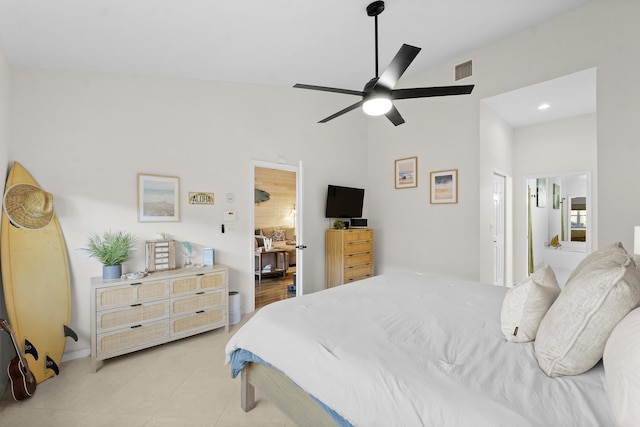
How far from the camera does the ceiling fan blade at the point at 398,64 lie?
1.76 meters

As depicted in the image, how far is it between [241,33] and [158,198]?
5.89 feet

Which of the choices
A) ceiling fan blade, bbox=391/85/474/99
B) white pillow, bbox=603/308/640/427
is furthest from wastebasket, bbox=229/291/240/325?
white pillow, bbox=603/308/640/427

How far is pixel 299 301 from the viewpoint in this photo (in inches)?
77.1

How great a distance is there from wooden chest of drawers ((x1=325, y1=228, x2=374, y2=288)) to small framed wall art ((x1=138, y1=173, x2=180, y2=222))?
215 centimetres

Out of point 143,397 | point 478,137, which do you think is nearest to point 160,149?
point 143,397

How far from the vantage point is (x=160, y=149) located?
3082 millimetres

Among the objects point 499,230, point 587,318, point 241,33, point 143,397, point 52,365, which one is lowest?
point 143,397

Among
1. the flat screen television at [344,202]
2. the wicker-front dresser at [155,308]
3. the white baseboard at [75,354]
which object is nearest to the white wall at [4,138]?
the white baseboard at [75,354]

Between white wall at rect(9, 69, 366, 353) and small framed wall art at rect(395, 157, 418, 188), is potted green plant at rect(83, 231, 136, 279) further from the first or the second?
small framed wall art at rect(395, 157, 418, 188)

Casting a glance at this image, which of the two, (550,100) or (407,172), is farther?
(407,172)

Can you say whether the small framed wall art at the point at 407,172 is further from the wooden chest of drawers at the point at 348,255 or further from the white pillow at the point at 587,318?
the white pillow at the point at 587,318

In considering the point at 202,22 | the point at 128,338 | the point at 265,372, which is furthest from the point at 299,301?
the point at 202,22

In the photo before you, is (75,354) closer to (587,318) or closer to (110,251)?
(110,251)

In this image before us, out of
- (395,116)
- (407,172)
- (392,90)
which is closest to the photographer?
(392,90)
